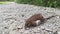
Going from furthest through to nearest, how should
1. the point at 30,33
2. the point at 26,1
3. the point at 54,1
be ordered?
the point at 26,1, the point at 54,1, the point at 30,33

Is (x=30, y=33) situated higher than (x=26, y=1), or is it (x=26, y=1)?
(x=30, y=33)

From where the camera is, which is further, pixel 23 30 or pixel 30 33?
pixel 23 30

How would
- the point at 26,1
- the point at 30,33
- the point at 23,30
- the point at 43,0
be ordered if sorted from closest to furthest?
1. the point at 30,33
2. the point at 23,30
3. the point at 43,0
4. the point at 26,1

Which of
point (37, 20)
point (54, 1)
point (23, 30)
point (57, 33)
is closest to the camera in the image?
point (57, 33)

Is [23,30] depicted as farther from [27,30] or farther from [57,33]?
[57,33]

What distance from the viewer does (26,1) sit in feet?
35.6

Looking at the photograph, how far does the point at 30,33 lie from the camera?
3262 mm

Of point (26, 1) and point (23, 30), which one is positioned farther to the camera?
point (26, 1)

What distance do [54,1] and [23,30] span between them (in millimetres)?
4139

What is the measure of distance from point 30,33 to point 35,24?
0.44 metres

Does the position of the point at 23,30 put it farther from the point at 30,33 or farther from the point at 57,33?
the point at 57,33

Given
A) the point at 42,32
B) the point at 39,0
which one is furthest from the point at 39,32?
the point at 39,0

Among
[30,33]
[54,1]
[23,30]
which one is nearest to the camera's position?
[30,33]

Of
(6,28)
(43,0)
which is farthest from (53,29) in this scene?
(43,0)
